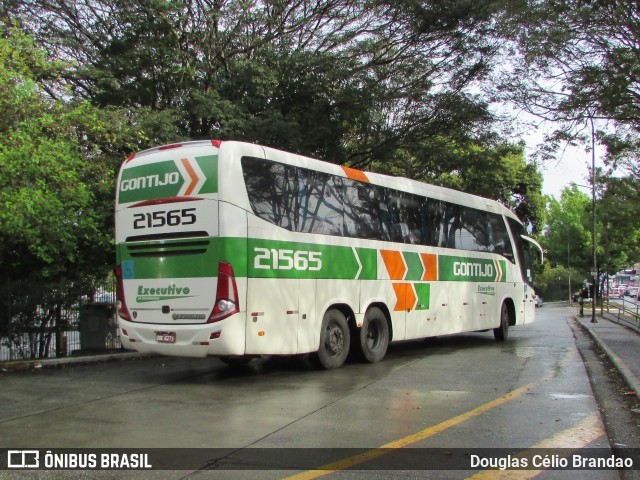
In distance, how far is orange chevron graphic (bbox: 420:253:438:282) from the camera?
13.2 m

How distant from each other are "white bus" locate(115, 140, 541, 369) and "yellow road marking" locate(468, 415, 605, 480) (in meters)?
4.50

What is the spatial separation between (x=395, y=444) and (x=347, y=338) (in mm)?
5296

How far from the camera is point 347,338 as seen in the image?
11086mm

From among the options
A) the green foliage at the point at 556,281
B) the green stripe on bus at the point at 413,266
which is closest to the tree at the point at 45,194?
the green stripe on bus at the point at 413,266

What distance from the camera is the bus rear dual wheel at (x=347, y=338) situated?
34.9 ft

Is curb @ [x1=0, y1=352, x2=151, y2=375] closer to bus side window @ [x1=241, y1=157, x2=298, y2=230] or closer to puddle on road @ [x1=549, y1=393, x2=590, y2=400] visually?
bus side window @ [x1=241, y1=157, x2=298, y2=230]

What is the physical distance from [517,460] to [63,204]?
10188 mm

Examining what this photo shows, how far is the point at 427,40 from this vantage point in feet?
63.7

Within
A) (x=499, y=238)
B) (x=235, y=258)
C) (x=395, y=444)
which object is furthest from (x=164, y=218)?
(x=499, y=238)

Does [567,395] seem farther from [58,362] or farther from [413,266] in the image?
[58,362]

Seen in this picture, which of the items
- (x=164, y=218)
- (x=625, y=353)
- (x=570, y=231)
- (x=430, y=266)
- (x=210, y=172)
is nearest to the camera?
(x=210, y=172)

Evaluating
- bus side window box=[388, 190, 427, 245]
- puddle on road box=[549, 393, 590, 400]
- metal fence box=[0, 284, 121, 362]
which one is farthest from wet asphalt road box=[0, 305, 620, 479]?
bus side window box=[388, 190, 427, 245]

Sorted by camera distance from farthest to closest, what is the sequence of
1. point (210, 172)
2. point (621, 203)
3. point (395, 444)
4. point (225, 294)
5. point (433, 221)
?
point (621, 203), point (433, 221), point (210, 172), point (225, 294), point (395, 444)

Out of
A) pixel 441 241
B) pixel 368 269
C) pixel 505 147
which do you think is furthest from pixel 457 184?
pixel 368 269
